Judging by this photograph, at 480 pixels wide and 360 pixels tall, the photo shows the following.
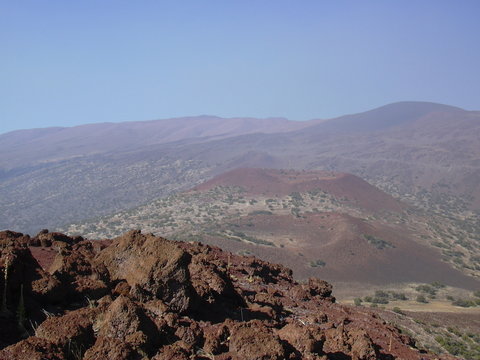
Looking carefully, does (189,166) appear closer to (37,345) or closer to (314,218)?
(314,218)

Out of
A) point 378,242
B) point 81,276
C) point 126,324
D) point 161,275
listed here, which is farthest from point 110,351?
point 378,242

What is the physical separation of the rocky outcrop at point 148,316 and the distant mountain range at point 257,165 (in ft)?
203

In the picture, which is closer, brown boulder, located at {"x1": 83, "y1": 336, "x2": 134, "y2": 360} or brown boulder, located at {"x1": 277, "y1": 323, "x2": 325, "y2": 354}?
brown boulder, located at {"x1": 83, "y1": 336, "x2": 134, "y2": 360}

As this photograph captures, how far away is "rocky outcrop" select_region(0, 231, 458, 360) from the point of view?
4.73 metres

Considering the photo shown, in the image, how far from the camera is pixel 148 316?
5270 mm

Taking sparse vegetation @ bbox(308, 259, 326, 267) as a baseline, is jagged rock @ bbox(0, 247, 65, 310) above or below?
above

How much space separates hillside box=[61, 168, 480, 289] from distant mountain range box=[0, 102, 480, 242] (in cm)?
1913

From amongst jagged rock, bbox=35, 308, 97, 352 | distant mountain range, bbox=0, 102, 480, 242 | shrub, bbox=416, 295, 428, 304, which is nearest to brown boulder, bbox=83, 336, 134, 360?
jagged rock, bbox=35, 308, 97, 352

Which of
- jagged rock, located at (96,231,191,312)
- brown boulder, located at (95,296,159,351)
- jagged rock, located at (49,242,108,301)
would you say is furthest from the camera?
jagged rock, located at (96,231,191,312)

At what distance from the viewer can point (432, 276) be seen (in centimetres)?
3259

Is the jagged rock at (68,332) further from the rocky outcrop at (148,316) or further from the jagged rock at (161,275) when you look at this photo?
the jagged rock at (161,275)

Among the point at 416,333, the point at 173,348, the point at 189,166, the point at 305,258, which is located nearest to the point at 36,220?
the point at 189,166

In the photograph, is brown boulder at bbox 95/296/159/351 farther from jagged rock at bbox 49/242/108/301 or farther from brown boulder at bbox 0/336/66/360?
jagged rock at bbox 49/242/108/301

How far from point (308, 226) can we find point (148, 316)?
3779 cm
